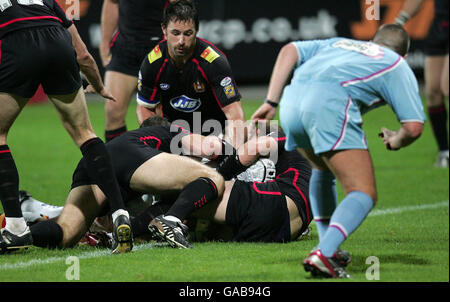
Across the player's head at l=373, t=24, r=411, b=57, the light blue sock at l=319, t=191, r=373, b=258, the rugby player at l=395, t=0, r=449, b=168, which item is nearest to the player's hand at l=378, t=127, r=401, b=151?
the light blue sock at l=319, t=191, r=373, b=258

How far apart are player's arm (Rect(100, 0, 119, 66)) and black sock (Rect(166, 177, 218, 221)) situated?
384cm

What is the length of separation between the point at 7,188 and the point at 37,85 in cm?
66

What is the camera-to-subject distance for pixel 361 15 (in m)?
15.6

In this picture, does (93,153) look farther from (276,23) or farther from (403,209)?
(276,23)

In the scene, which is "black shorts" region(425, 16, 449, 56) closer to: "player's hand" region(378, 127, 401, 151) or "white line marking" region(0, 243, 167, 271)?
"white line marking" region(0, 243, 167, 271)

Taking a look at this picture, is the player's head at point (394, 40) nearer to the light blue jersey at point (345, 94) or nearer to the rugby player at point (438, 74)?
the light blue jersey at point (345, 94)

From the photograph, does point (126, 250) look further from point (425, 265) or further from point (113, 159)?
point (425, 265)

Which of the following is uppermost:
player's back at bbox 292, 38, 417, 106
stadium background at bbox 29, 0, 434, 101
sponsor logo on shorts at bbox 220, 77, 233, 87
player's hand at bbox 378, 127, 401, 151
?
player's back at bbox 292, 38, 417, 106

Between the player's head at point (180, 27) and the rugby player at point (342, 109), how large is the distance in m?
2.06

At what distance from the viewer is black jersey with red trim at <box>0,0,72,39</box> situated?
4734 mm

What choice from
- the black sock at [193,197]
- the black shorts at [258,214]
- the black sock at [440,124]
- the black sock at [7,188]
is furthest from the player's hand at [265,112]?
the black sock at [440,124]

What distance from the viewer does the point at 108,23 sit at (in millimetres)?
8492

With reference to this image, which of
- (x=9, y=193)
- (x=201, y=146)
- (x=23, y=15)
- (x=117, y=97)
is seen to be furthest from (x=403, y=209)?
(x=23, y=15)

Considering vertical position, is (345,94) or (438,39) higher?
(345,94)
